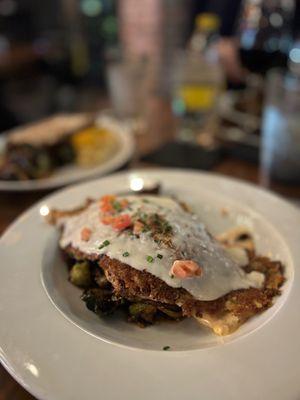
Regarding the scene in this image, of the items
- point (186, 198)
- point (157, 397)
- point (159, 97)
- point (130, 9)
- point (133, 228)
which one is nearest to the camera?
point (157, 397)

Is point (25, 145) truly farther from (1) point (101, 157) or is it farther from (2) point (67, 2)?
(2) point (67, 2)

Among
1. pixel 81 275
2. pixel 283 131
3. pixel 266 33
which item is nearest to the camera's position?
pixel 81 275

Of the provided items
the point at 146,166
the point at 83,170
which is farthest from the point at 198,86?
the point at 83,170

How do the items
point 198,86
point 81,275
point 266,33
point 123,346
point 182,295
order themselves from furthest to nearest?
point 198,86 < point 266,33 < point 81,275 < point 182,295 < point 123,346

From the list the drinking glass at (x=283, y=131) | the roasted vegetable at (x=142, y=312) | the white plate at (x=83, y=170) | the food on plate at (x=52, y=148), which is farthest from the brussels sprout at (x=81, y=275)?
the drinking glass at (x=283, y=131)


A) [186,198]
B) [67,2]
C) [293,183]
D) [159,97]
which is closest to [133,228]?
[186,198]

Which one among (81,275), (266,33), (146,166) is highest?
(266,33)

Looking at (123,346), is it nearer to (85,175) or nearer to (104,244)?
(104,244)

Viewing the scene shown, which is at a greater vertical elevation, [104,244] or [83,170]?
[104,244]
